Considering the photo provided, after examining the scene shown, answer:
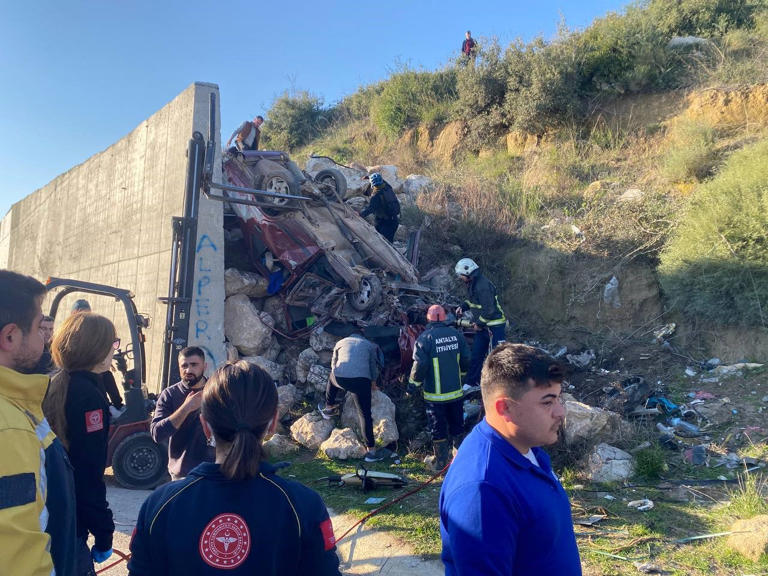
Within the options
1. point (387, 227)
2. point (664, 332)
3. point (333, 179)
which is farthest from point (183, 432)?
point (333, 179)

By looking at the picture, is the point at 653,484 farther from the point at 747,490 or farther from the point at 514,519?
the point at 514,519

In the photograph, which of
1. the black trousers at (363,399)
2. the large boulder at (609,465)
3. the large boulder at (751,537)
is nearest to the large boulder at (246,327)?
the black trousers at (363,399)

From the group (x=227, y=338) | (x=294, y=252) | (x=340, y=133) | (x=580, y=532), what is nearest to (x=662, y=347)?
(x=580, y=532)

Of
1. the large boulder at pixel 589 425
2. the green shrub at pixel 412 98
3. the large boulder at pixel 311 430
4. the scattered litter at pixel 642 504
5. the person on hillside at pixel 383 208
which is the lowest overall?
the scattered litter at pixel 642 504

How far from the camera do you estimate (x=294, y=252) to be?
9141mm

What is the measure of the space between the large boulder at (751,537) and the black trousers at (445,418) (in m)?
2.89

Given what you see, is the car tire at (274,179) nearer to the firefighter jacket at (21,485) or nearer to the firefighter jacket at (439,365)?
the firefighter jacket at (439,365)

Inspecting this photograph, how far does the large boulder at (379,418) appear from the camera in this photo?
6836 millimetres

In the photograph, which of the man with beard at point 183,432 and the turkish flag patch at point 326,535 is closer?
the turkish flag patch at point 326,535

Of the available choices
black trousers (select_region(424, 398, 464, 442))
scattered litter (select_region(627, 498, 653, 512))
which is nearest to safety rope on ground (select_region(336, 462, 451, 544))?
black trousers (select_region(424, 398, 464, 442))

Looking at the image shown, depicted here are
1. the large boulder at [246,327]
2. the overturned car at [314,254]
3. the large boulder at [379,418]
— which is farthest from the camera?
the overturned car at [314,254]

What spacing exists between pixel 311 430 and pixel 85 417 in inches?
183

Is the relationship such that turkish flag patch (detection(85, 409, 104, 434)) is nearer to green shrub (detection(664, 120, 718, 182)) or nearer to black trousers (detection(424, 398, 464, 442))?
black trousers (detection(424, 398, 464, 442))

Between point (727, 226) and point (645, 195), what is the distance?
6.95 ft
